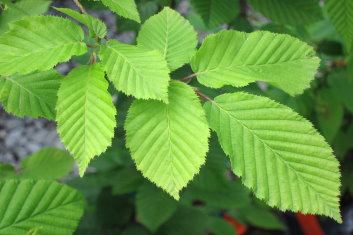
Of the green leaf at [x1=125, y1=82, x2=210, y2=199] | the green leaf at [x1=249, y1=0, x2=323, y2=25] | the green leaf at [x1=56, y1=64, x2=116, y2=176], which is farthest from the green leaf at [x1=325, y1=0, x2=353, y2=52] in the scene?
the green leaf at [x1=56, y1=64, x2=116, y2=176]

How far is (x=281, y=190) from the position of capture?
579 millimetres

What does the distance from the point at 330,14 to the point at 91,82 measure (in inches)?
23.3

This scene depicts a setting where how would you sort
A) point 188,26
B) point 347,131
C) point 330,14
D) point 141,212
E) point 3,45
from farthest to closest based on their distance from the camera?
point 347,131 → point 141,212 → point 330,14 → point 188,26 → point 3,45

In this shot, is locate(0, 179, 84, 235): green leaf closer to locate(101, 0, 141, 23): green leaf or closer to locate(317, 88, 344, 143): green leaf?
locate(101, 0, 141, 23): green leaf

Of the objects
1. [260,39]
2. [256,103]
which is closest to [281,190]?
[256,103]

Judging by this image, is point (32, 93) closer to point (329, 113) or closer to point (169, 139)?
point (169, 139)

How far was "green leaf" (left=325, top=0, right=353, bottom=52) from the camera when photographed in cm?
87

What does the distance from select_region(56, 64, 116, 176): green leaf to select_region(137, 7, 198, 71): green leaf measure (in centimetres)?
16

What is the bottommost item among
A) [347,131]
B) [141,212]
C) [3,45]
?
[141,212]

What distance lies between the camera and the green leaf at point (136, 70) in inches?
22.0

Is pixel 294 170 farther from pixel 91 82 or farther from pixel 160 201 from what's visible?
pixel 160 201

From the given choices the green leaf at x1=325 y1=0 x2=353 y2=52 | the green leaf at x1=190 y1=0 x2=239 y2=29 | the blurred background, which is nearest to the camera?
the green leaf at x1=325 y1=0 x2=353 y2=52

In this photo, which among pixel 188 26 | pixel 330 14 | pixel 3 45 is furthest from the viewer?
pixel 330 14

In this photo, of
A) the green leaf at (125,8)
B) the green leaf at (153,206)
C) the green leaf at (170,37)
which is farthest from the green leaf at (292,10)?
the green leaf at (153,206)
